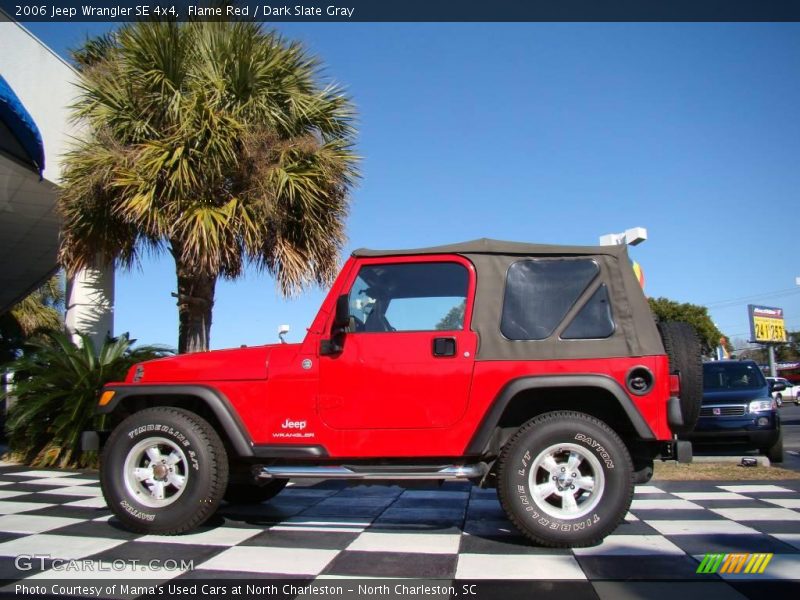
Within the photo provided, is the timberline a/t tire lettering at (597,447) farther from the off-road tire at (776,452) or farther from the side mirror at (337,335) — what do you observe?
the off-road tire at (776,452)

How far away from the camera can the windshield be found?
8992mm

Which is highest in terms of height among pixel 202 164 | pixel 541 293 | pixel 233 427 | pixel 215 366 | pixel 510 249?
pixel 202 164

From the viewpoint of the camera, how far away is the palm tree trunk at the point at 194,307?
834cm

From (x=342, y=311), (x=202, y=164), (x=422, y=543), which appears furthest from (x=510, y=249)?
(x=202, y=164)

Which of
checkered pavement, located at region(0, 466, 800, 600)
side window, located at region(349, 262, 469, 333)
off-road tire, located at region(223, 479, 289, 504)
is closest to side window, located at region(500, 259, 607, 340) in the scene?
side window, located at region(349, 262, 469, 333)

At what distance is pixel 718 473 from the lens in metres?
6.54

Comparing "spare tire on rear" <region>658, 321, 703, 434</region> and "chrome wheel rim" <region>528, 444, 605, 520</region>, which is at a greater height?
"spare tire on rear" <region>658, 321, 703, 434</region>

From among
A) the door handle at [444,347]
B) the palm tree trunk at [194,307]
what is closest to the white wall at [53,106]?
the palm tree trunk at [194,307]

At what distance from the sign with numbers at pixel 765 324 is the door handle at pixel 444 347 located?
4709 cm

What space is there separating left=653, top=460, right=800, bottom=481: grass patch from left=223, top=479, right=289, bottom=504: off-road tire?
12.8 feet

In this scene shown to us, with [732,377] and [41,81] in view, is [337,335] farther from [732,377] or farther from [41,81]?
[41,81]

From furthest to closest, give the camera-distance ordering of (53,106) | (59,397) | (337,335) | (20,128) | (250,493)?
(53,106), (20,128), (59,397), (250,493), (337,335)

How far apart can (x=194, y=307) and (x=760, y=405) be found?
25.5 ft

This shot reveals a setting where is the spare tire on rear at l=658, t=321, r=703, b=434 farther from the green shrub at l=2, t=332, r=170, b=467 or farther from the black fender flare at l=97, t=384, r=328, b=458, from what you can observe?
the green shrub at l=2, t=332, r=170, b=467
